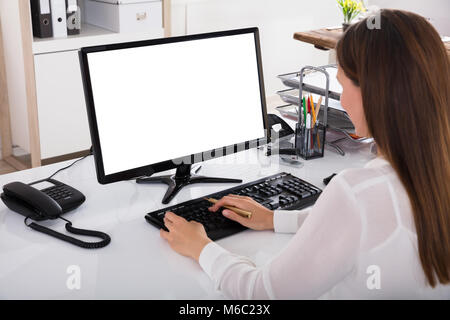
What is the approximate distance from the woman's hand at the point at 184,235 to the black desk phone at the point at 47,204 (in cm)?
13

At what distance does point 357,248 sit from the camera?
36.4 inches

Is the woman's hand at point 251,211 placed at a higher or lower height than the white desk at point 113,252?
higher

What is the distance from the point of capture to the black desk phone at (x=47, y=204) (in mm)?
1228

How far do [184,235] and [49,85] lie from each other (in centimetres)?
208

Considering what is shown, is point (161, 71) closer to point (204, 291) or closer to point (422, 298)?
point (204, 291)

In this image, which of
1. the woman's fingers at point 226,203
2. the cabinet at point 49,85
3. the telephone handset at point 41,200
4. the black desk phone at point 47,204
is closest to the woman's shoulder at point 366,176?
the woman's fingers at point 226,203

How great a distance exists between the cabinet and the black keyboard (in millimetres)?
1858

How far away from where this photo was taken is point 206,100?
1463mm

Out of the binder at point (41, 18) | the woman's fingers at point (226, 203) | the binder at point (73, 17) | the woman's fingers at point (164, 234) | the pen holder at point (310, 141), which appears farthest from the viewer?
the binder at point (73, 17)

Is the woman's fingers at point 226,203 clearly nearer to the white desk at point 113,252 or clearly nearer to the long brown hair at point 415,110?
the white desk at point 113,252

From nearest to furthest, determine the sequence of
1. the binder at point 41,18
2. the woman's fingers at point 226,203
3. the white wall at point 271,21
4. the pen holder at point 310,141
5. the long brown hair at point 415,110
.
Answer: the long brown hair at point 415,110 < the woman's fingers at point 226,203 < the pen holder at point 310,141 < the binder at point 41,18 < the white wall at point 271,21

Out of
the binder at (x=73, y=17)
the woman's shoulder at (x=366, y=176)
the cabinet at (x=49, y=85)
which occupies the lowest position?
the cabinet at (x=49, y=85)

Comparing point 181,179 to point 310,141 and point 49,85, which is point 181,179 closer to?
point 310,141

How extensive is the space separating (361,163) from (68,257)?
938 mm
